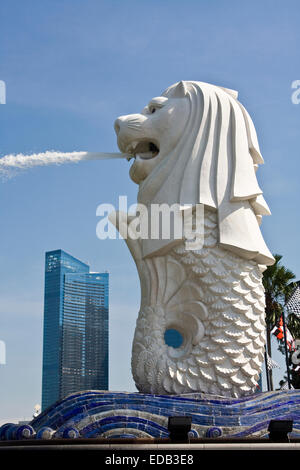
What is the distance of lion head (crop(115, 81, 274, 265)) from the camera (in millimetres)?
11031

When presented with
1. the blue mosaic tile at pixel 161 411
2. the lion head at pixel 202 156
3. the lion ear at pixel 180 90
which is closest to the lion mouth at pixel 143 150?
the lion head at pixel 202 156

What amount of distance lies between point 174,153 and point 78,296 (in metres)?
32.1

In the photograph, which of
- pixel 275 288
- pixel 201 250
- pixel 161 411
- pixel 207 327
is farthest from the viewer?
pixel 275 288

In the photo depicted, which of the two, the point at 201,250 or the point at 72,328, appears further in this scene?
the point at 72,328

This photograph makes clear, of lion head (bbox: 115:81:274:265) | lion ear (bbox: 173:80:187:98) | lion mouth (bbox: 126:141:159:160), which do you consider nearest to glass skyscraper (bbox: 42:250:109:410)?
lion mouth (bbox: 126:141:159:160)

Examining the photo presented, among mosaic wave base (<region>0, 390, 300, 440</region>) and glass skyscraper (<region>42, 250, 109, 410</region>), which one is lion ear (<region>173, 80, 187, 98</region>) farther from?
glass skyscraper (<region>42, 250, 109, 410</region>)

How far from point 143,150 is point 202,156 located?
54.3 inches

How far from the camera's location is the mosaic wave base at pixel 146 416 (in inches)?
354

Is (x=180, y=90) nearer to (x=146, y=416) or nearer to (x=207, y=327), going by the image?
(x=207, y=327)

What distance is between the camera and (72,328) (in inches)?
1543

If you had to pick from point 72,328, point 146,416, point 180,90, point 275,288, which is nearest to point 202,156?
point 180,90

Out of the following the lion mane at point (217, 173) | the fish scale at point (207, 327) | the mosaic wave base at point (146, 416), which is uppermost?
the lion mane at point (217, 173)

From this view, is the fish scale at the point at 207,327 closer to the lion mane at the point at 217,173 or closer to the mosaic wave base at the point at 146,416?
the lion mane at the point at 217,173
